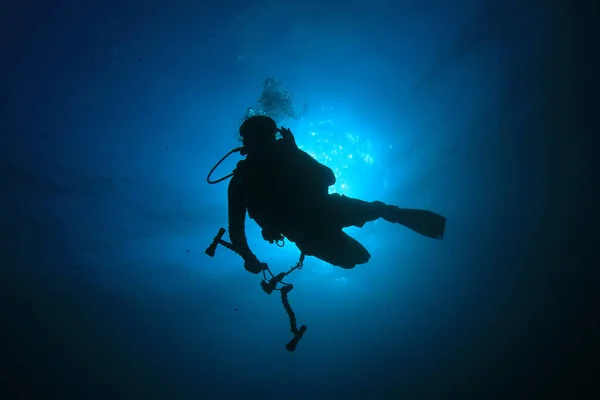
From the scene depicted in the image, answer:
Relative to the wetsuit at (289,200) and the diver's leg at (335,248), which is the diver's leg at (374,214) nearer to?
the wetsuit at (289,200)

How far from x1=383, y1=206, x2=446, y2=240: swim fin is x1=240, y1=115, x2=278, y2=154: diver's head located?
5.81ft

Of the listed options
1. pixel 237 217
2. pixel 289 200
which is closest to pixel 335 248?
pixel 289 200

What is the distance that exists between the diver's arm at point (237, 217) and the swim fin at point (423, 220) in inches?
72.5

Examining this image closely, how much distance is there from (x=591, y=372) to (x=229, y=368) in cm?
5018

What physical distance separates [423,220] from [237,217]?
2.26 m

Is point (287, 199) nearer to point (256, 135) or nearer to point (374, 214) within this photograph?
point (256, 135)

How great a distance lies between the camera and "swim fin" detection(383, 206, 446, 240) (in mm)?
3312

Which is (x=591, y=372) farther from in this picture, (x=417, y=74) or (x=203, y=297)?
(x=203, y=297)

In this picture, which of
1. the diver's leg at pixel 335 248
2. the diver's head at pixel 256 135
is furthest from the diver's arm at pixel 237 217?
the diver's leg at pixel 335 248

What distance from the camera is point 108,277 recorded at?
26031mm

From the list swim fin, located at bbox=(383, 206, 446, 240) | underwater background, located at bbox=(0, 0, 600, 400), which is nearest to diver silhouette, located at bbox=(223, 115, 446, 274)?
swim fin, located at bbox=(383, 206, 446, 240)

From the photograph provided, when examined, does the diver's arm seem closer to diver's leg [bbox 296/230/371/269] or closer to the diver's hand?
the diver's hand

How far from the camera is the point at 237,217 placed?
→ 362 centimetres

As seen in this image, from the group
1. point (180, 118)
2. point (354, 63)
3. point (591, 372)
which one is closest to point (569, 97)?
point (354, 63)
